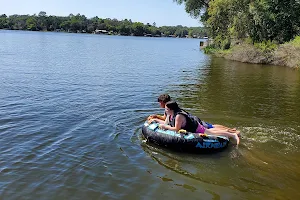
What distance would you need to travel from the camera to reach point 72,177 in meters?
7.54

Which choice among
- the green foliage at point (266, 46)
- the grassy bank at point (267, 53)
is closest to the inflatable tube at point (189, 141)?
the grassy bank at point (267, 53)

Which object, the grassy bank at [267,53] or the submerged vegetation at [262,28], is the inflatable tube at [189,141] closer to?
the grassy bank at [267,53]

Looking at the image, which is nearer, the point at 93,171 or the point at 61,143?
the point at 93,171

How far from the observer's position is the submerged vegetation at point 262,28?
3452 cm

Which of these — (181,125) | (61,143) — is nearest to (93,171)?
(61,143)

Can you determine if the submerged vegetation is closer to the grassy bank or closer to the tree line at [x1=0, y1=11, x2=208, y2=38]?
the grassy bank

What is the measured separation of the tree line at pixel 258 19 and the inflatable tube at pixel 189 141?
2956 centimetres

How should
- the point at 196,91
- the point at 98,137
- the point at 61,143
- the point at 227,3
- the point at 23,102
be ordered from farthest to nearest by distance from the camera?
the point at 227,3 → the point at 196,91 → the point at 23,102 → the point at 98,137 → the point at 61,143

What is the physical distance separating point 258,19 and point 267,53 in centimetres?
379

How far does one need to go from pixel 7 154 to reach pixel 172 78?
15.8 meters

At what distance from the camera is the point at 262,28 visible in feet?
124

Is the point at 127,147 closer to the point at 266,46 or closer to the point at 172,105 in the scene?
the point at 172,105

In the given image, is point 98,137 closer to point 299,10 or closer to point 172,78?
point 172,78

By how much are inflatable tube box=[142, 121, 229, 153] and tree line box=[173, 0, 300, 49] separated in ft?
97.0
